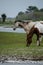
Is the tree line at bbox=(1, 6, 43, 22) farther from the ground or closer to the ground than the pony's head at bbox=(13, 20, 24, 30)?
farther from the ground

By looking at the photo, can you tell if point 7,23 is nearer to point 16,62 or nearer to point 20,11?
point 20,11

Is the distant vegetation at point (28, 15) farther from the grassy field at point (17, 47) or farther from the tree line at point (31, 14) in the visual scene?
the grassy field at point (17, 47)

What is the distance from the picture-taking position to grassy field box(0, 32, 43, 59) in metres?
5.58

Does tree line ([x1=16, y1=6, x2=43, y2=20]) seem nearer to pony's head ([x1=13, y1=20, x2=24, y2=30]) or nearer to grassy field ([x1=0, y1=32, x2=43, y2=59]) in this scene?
pony's head ([x1=13, y1=20, x2=24, y2=30])

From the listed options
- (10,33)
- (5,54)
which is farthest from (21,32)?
(5,54)

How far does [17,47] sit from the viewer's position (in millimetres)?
5641

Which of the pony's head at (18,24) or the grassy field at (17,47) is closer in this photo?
the grassy field at (17,47)

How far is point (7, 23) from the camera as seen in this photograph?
5730mm

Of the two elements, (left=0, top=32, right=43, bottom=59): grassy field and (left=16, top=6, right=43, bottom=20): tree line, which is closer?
(left=0, top=32, right=43, bottom=59): grassy field

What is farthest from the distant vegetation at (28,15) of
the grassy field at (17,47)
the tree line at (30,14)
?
the grassy field at (17,47)

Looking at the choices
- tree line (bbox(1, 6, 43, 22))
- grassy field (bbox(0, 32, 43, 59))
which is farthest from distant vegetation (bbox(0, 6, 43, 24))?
grassy field (bbox(0, 32, 43, 59))

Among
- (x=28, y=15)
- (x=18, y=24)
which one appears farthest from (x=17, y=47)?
(x=28, y=15)

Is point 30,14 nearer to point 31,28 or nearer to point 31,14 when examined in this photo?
point 31,14

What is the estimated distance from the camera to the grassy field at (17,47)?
558 cm
